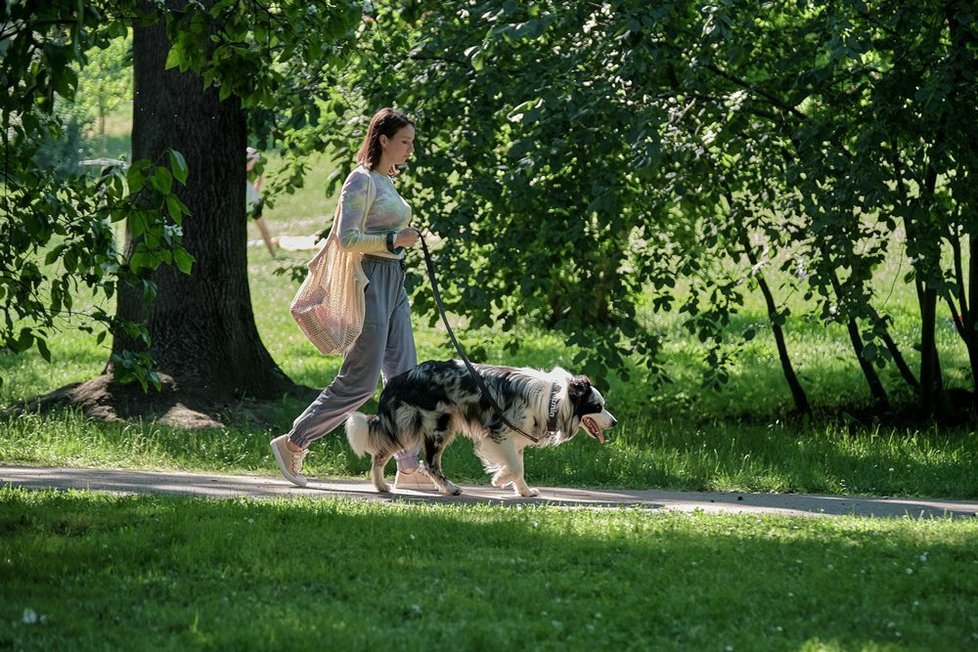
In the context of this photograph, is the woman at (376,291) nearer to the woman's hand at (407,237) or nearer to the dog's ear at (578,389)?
the woman's hand at (407,237)

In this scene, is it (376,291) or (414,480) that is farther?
(414,480)

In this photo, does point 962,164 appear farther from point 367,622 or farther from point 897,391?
point 367,622

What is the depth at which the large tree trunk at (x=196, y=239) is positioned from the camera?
38.8ft

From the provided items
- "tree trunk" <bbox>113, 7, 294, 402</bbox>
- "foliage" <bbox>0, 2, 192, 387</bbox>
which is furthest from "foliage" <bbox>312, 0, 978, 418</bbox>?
"foliage" <bbox>0, 2, 192, 387</bbox>

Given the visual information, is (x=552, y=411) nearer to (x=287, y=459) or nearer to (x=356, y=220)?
(x=356, y=220)

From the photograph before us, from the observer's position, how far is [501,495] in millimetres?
8984

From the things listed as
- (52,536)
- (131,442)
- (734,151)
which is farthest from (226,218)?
(52,536)

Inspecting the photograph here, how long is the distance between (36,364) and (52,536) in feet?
35.5

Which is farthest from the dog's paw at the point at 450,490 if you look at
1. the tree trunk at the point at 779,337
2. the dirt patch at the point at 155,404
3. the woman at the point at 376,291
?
the tree trunk at the point at 779,337

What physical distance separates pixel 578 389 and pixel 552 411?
234mm

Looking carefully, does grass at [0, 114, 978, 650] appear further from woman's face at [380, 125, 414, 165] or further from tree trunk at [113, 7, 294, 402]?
woman's face at [380, 125, 414, 165]

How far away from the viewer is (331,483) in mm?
9500

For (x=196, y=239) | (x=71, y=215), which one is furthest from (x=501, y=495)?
(x=196, y=239)

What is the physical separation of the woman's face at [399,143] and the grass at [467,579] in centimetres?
239
